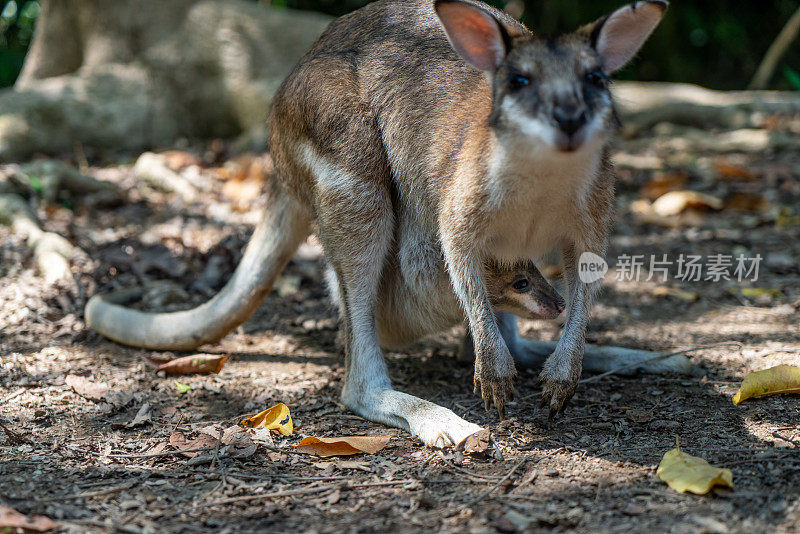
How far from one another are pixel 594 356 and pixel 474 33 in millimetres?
1609

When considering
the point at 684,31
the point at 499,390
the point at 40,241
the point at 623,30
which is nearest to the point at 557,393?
the point at 499,390

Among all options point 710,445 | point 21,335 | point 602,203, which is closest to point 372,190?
point 602,203

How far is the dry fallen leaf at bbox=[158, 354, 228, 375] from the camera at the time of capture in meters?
3.41

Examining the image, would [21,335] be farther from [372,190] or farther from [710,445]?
[710,445]

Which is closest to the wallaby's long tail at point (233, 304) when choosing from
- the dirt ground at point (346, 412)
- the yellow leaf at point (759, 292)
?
the dirt ground at point (346, 412)

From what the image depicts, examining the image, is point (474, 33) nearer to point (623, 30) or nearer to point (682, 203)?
point (623, 30)

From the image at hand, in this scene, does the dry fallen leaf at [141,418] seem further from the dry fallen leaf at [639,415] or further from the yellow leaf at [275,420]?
the dry fallen leaf at [639,415]

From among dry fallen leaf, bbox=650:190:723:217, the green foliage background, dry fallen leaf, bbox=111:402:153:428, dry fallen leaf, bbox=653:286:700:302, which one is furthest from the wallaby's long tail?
the green foliage background

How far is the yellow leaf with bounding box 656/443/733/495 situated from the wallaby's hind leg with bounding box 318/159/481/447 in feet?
3.45

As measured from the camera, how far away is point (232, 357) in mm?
3664

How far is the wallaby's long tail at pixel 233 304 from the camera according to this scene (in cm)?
354

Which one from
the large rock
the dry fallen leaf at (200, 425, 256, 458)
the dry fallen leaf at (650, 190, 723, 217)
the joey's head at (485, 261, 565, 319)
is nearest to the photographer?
the dry fallen leaf at (200, 425, 256, 458)

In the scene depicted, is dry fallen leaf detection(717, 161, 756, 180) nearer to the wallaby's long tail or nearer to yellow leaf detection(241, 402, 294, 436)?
the wallaby's long tail

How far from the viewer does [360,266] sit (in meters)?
3.18
